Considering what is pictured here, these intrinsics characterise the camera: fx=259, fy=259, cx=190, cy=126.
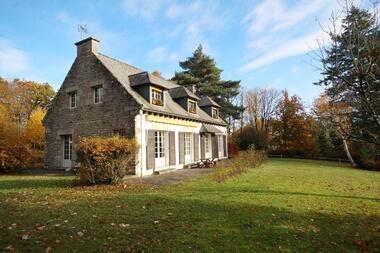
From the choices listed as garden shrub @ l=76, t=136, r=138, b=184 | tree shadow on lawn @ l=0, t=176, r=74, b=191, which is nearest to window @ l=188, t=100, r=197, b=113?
garden shrub @ l=76, t=136, r=138, b=184

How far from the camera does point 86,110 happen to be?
650 inches

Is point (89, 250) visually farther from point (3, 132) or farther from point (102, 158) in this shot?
point (3, 132)

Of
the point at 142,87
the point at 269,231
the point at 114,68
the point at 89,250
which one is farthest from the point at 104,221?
the point at 114,68

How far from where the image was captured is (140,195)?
26.8 ft

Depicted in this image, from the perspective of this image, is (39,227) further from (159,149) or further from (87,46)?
(87,46)

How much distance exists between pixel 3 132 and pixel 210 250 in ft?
53.3

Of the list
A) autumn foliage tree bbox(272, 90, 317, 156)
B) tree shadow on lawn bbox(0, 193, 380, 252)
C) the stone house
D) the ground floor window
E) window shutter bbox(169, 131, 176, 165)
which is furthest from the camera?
autumn foliage tree bbox(272, 90, 317, 156)

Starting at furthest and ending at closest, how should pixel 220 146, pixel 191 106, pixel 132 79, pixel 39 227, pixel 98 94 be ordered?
pixel 220 146 < pixel 191 106 < pixel 132 79 < pixel 98 94 < pixel 39 227

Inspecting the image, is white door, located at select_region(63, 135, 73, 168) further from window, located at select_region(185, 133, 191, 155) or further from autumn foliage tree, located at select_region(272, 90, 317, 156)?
autumn foliage tree, located at select_region(272, 90, 317, 156)

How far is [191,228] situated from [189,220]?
486mm

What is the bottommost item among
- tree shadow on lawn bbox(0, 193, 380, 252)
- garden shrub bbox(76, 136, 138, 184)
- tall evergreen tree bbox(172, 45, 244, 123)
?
tree shadow on lawn bbox(0, 193, 380, 252)

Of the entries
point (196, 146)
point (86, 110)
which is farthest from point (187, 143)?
point (86, 110)

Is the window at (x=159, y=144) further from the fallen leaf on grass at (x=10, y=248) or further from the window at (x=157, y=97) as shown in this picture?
the fallen leaf on grass at (x=10, y=248)

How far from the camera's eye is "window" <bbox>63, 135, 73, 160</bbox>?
690 inches
